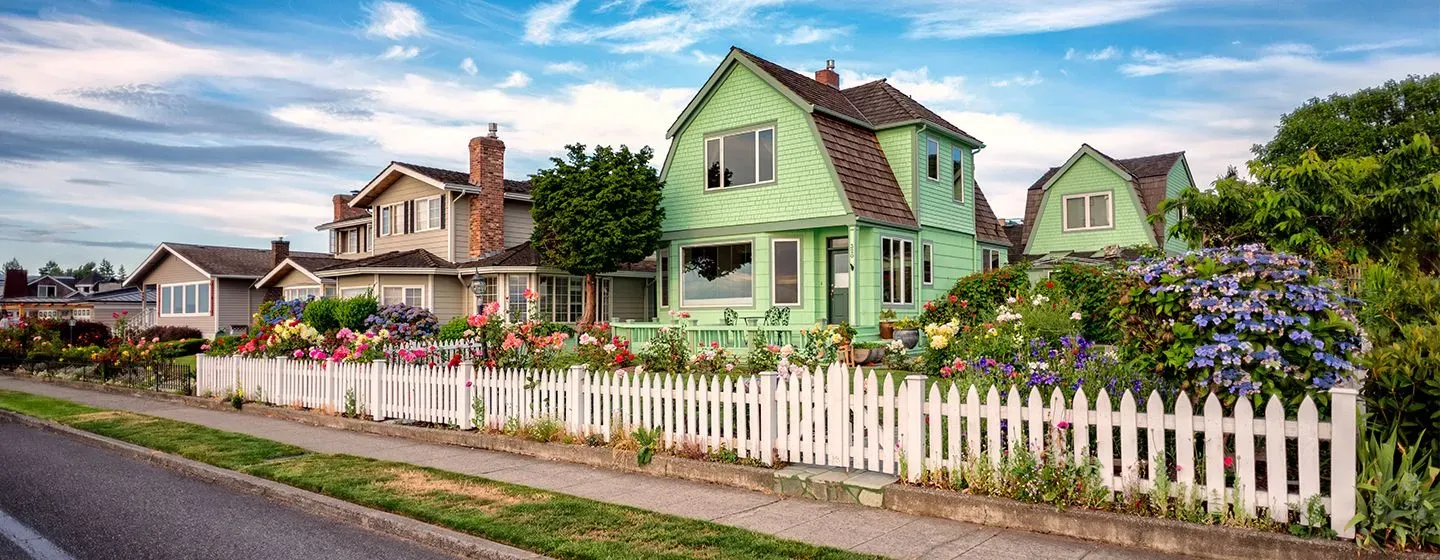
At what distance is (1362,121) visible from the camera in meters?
39.9

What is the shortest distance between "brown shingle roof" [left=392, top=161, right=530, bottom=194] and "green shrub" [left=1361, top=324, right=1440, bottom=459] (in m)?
27.6

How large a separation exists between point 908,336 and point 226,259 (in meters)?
36.5

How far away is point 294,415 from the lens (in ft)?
42.1

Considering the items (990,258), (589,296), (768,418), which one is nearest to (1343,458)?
(768,418)

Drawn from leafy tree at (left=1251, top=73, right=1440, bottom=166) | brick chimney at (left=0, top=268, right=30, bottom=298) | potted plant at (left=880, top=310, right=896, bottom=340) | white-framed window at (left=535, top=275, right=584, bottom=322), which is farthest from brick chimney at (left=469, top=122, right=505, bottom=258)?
brick chimney at (left=0, top=268, right=30, bottom=298)

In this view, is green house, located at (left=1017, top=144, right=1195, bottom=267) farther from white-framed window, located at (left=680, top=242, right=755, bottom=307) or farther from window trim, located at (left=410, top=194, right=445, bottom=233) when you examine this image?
window trim, located at (left=410, top=194, right=445, bottom=233)

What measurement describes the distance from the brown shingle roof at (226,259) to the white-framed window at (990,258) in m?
31.7

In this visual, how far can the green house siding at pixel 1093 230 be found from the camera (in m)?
30.6

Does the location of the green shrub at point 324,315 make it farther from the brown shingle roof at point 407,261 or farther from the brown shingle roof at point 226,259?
the brown shingle roof at point 226,259

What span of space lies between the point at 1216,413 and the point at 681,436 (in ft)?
14.8

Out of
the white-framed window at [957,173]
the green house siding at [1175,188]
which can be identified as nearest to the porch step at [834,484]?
the white-framed window at [957,173]

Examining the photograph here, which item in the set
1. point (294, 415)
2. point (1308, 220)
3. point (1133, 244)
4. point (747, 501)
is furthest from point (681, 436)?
point (1133, 244)

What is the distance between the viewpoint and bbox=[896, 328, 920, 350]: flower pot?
1859 centimetres

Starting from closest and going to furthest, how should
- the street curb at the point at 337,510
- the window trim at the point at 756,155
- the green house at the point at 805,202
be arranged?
the street curb at the point at 337,510
the green house at the point at 805,202
the window trim at the point at 756,155
